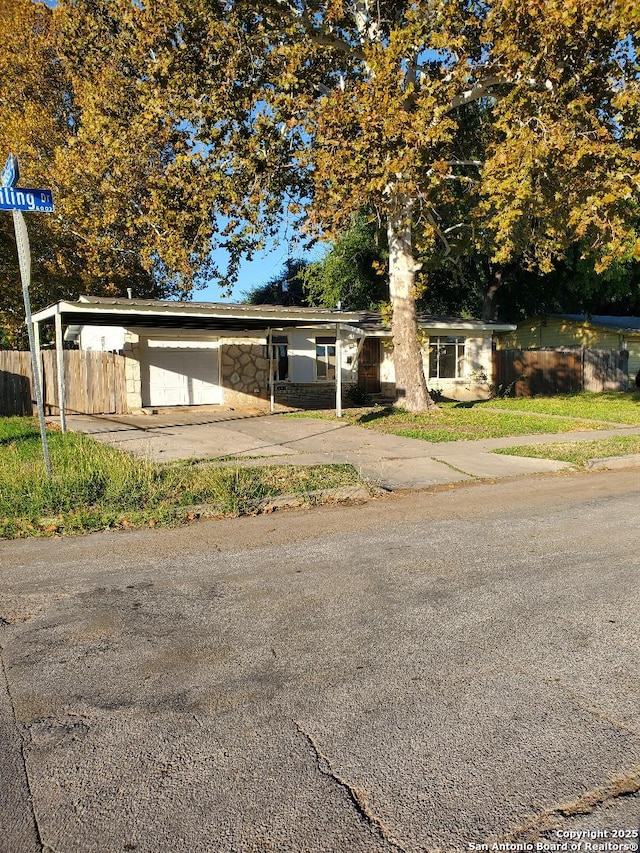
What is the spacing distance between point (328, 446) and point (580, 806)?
33.6 feet

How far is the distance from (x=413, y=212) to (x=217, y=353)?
26.6 feet

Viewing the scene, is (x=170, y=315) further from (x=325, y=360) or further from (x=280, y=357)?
(x=325, y=360)

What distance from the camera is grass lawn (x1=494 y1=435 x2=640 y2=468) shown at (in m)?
11.1

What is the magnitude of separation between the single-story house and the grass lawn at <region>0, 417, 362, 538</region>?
327 inches

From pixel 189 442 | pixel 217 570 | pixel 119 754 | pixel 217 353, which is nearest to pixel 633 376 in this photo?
pixel 217 353

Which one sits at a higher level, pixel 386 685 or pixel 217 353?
pixel 217 353

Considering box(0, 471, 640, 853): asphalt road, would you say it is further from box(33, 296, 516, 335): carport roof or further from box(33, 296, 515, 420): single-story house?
box(33, 296, 515, 420): single-story house

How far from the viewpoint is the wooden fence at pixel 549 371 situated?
26953mm

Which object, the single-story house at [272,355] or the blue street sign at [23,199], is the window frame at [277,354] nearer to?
the single-story house at [272,355]

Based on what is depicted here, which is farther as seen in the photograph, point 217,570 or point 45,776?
point 217,570

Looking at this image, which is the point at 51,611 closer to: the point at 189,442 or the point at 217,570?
the point at 217,570

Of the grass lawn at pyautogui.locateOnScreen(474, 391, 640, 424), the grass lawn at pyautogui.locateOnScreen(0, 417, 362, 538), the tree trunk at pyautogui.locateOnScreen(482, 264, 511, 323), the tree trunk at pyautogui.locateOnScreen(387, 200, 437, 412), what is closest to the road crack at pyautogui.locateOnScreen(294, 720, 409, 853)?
the grass lawn at pyautogui.locateOnScreen(0, 417, 362, 538)

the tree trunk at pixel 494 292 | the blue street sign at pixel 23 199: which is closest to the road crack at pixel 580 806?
the blue street sign at pixel 23 199

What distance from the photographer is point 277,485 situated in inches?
336
